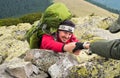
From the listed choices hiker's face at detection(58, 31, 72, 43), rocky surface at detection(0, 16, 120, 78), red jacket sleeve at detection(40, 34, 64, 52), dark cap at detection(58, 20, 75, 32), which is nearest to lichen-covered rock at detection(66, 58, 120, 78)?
rocky surface at detection(0, 16, 120, 78)

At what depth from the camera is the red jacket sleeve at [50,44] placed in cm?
891

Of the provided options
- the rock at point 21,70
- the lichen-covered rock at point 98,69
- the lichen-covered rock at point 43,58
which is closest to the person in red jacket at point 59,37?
the lichen-covered rock at point 43,58

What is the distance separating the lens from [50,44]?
9289mm

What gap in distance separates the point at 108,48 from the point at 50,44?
3902 mm

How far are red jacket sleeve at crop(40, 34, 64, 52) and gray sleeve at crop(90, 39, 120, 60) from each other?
2.81 meters

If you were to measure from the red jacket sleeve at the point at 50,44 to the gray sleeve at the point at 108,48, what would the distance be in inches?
111

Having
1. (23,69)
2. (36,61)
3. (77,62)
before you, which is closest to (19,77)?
(23,69)

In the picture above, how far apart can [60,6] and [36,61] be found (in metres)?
1.60

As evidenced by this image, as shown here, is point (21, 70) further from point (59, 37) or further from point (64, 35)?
point (64, 35)

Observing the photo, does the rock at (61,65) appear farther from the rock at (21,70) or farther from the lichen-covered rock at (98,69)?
the lichen-covered rock at (98,69)

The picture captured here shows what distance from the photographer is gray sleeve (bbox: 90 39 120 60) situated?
5.27 m

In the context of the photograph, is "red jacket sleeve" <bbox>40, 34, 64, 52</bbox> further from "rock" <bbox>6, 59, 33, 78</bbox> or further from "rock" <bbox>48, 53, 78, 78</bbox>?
"rock" <bbox>6, 59, 33, 78</bbox>

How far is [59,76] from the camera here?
8.49 meters

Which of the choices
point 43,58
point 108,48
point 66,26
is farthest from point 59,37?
point 108,48
